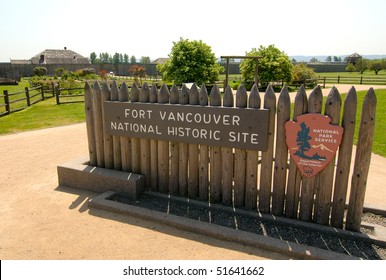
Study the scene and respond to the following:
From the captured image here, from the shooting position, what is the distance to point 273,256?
3406mm

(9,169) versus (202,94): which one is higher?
(202,94)

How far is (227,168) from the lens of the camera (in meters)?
4.37

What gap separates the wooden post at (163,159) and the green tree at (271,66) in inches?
896

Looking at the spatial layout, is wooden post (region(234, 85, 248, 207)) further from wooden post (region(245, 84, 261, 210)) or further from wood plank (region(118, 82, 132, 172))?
wood plank (region(118, 82, 132, 172))

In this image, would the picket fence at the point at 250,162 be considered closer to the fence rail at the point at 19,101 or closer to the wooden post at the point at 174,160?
the wooden post at the point at 174,160

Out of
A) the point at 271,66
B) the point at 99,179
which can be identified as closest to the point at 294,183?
the point at 99,179

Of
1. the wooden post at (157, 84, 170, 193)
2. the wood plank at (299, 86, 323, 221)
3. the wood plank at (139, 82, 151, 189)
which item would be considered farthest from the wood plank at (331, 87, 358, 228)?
the wood plank at (139, 82, 151, 189)

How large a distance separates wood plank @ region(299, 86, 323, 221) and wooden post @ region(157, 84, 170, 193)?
6.42 feet

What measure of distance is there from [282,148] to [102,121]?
2.85 meters

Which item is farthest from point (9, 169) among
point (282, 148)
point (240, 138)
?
point (282, 148)

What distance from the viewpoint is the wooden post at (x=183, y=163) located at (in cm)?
444

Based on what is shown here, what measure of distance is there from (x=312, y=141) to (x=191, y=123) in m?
1.56

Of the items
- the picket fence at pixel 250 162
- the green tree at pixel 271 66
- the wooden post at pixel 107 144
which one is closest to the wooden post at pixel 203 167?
the picket fence at pixel 250 162

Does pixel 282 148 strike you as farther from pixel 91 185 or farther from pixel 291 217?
pixel 91 185
